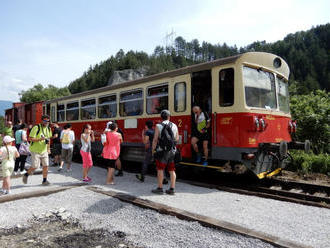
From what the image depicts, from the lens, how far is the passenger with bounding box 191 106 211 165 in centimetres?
711

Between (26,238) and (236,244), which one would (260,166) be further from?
(26,238)

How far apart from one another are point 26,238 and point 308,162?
322 inches

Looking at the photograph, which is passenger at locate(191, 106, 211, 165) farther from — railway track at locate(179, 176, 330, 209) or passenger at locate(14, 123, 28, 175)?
passenger at locate(14, 123, 28, 175)

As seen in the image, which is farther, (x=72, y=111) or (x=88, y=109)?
(x=72, y=111)

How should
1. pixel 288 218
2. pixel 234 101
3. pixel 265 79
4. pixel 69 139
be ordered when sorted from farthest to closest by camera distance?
pixel 69 139, pixel 265 79, pixel 234 101, pixel 288 218

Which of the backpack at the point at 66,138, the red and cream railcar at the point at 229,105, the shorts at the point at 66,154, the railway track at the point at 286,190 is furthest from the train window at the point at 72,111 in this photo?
the railway track at the point at 286,190

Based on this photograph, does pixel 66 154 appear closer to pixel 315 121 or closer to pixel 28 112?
pixel 315 121

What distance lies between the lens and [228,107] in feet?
21.9

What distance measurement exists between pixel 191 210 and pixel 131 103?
525cm

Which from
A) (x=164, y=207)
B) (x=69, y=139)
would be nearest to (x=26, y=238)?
(x=164, y=207)

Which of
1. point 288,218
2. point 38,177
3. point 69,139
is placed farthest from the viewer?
point 69,139

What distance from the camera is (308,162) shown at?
29.3 ft

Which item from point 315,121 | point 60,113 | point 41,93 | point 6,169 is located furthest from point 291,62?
point 6,169

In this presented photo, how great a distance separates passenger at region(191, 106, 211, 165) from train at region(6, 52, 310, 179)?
0.14 m
